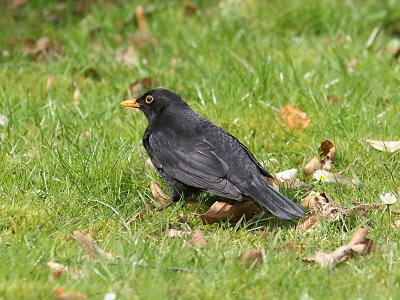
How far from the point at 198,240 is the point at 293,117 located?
1.93m

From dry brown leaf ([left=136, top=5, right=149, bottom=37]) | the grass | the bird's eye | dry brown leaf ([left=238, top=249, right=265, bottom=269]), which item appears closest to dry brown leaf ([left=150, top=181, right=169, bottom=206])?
the grass

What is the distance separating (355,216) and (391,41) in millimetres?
3124

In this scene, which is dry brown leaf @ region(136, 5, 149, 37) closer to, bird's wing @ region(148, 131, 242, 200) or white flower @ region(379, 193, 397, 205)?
bird's wing @ region(148, 131, 242, 200)

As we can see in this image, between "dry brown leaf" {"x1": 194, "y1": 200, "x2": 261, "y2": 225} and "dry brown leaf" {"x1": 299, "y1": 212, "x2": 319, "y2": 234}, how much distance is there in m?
0.33

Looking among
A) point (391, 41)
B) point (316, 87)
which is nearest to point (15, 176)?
point (316, 87)

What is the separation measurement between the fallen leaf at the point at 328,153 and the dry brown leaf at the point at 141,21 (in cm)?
299

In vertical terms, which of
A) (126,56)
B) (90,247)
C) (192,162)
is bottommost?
(126,56)

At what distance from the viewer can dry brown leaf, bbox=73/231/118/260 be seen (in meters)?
3.64

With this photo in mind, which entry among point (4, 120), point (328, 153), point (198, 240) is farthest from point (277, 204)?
point (4, 120)

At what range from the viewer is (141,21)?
7.50 meters

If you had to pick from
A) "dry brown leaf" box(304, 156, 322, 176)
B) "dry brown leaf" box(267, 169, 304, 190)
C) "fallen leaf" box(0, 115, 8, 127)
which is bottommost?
"dry brown leaf" box(304, 156, 322, 176)

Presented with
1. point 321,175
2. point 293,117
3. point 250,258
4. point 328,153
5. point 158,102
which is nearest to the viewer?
point 250,258

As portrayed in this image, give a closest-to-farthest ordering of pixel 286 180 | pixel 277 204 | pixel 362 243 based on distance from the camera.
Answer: pixel 362 243, pixel 277 204, pixel 286 180

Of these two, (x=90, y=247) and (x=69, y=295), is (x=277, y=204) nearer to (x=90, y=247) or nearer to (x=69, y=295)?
(x=90, y=247)
